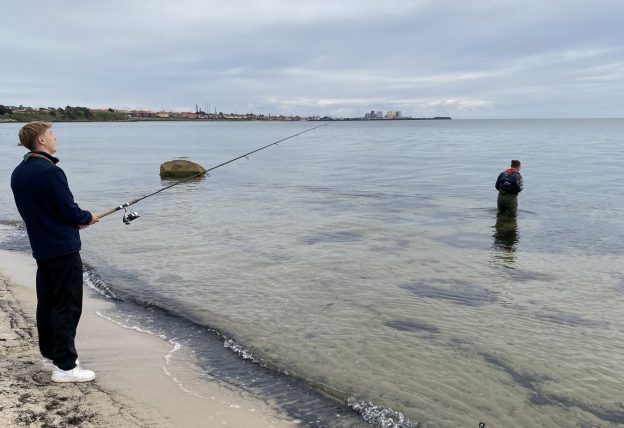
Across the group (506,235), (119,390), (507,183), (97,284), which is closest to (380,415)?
(119,390)

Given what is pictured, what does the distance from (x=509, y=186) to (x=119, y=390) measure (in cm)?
1414

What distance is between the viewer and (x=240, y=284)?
31.5 ft

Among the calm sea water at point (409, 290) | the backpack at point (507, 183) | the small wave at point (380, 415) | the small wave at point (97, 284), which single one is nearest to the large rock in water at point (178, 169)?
the calm sea water at point (409, 290)

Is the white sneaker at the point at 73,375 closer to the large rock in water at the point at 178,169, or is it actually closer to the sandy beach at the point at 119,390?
the sandy beach at the point at 119,390

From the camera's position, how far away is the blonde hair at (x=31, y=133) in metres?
4.75

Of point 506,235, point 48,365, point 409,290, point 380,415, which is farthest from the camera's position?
point 506,235

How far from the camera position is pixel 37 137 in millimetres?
4793

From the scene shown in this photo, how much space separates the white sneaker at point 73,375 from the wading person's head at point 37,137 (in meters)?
2.27

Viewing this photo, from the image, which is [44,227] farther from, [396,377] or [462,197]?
[462,197]

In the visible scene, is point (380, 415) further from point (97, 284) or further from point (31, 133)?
point (97, 284)

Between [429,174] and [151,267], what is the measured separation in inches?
950

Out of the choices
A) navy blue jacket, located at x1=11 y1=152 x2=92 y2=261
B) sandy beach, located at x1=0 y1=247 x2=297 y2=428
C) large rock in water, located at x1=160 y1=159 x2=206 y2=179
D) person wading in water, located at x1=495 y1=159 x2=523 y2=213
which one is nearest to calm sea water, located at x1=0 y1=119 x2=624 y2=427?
person wading in water, located at x1=495 y1=159 x2=523 y2=213

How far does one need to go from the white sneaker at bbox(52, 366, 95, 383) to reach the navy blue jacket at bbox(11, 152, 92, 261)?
4.09 feet

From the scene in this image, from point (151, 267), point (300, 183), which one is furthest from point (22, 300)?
point (300, 183)
